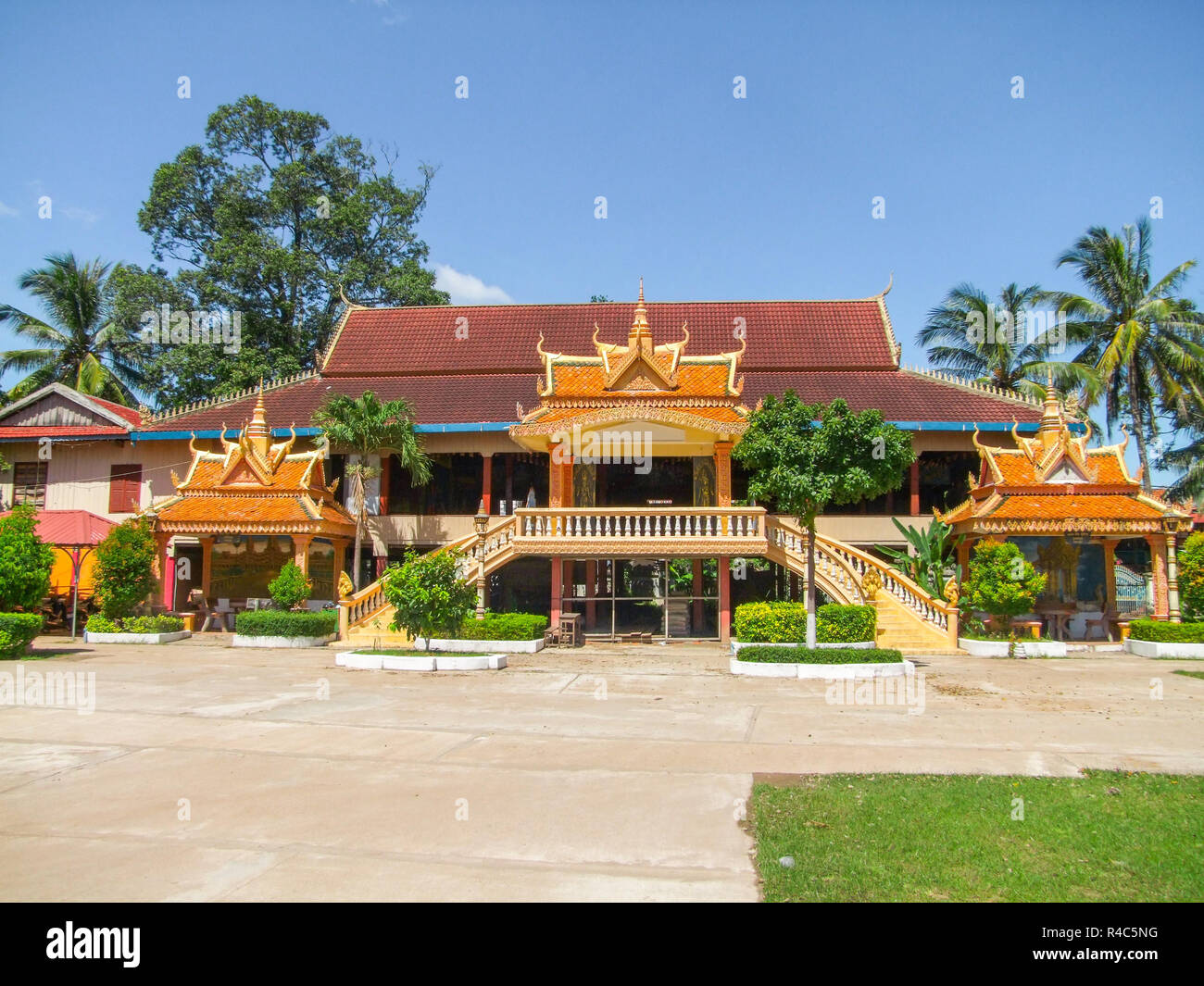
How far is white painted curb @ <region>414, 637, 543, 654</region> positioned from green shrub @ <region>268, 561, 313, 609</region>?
12.9 ft

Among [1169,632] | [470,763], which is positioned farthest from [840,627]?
[470,763]

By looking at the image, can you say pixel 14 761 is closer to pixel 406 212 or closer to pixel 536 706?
pixel 536 706

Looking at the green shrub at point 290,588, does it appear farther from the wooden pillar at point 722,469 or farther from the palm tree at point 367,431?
the wooden pillar at point 722,469

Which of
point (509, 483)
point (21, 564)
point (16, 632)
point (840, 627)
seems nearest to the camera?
point (16, 632)

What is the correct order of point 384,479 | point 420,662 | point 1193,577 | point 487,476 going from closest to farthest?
point 420,662 < point 1193,577 < point 487,476 < point 384,479

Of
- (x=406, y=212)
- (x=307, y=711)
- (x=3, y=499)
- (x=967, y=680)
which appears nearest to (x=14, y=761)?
(x=307, y=711)

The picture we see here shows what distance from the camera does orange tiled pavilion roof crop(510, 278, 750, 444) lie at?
21.5 meters

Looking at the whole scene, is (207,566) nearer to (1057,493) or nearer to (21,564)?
(21,564)

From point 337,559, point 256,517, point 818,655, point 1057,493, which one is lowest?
point 818,655

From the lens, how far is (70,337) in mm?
37625

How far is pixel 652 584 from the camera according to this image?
1030 inches

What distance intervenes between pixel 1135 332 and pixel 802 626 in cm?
2054

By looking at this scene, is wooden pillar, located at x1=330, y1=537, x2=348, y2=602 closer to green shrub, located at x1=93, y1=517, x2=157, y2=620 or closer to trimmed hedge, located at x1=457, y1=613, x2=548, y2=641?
green shrub, located at x1=93, y1=517, x2=157, y2=620
